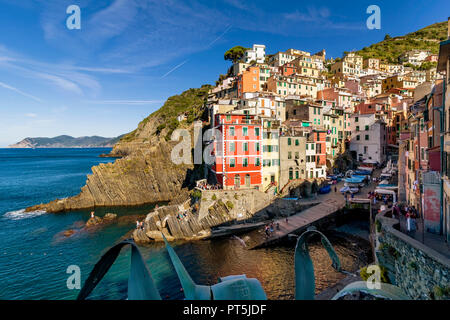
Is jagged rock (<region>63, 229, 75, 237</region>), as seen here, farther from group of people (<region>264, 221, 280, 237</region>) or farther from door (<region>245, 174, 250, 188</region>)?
group of people (<region>264, 221, 280, 237</region>)

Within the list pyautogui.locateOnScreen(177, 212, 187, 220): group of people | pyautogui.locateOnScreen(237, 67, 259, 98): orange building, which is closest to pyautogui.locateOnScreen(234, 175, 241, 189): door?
pyautogui.locateOnScreen(177, 212, 187, 220): group of people

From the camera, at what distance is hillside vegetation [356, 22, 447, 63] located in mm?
132400

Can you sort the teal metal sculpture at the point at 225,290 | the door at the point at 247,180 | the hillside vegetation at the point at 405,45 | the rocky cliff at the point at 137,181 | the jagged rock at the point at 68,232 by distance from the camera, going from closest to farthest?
the teal metal sculpture at the point at 225,290, the jagged rock at the point at 68,232, the door at the point at 247,180, the rocky cliff at the point at 137,181, the hillside vegetation at the point at 405,45

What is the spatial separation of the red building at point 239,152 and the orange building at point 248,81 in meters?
30.2

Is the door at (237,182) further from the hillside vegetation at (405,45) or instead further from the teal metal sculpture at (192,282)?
the hillside vegetation at (405,45)

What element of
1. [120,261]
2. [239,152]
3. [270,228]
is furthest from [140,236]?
[239,152]

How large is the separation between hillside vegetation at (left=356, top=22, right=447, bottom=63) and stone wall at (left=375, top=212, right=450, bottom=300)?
5507 inches

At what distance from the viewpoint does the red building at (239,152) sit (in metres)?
37.4

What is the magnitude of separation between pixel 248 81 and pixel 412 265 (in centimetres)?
6156

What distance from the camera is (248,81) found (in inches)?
2655

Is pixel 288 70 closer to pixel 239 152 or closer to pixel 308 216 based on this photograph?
pixel 239 152

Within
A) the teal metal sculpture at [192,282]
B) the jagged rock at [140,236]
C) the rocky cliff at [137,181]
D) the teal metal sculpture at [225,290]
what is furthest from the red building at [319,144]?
the teal metal sculpture at [225,290]

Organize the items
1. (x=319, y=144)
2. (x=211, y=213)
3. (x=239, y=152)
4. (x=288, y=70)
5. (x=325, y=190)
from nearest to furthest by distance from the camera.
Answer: (x=211, y=213) → (x=239, y=152) → (x=325, y=190) → (x=319, y=144) → (x=288, y=70)

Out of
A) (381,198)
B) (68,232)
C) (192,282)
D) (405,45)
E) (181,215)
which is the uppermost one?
(405,45)
